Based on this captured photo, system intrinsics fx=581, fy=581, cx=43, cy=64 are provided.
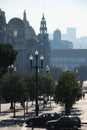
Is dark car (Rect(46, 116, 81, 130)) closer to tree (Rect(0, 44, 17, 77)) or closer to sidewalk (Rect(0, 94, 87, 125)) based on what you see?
sidewalk (Rect(0, 94, 87, 125))

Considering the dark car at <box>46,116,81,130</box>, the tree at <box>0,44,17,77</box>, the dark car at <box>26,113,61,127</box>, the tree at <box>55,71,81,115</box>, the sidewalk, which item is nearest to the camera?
the dark car at <box>46,116,81,130</box>

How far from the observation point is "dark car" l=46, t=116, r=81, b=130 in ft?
168

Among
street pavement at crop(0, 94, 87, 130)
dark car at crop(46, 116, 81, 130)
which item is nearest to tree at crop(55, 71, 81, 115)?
street pavement at crop(0, 94, 87, 130)

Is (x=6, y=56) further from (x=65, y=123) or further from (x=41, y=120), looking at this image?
(x=65, y=123)

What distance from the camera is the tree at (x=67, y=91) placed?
72.2 meters

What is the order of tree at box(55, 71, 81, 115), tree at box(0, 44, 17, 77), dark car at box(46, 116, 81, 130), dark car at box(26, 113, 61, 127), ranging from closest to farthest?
1. dark car at box(46, 116, 81, 130)
2. dark car at box(26, 113, 61, 127)
3. tree at box(55, 71, 81, 115)
4. tree at box(0, 44, 17, 77)

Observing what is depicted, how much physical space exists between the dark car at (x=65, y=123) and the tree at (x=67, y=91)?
1918 cm

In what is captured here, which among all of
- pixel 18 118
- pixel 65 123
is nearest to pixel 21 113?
pixel 18 118

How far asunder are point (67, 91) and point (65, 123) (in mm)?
21109

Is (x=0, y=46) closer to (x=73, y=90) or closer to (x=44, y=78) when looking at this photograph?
(x=73, y=90)

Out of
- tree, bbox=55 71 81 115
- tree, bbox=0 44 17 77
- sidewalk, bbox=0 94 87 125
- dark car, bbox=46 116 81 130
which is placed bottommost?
dark car, bbox=46 116 81 130

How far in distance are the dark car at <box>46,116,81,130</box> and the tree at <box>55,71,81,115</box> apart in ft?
62.9

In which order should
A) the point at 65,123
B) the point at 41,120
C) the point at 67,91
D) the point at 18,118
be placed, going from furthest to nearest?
the point at 18,118 < the point at 67,91 < the point at 41,120 < the point at 65,123

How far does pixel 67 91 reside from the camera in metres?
72.4
